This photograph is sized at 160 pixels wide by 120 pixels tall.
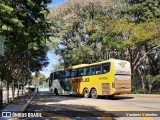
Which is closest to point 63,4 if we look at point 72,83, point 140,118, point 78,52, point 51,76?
point 78,52

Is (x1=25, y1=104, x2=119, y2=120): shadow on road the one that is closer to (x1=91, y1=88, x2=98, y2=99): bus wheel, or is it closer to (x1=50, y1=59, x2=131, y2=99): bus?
(x1=50, y1=59, x2=131, y2=99): bus

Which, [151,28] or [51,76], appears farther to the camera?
[51,76]

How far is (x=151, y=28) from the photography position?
34.1 meters

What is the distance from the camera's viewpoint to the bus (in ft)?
86.2

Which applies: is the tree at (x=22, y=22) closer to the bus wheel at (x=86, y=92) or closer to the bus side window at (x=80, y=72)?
the bus wheel at (x=86, y=92)

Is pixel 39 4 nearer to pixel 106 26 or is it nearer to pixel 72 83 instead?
pixel 72 83

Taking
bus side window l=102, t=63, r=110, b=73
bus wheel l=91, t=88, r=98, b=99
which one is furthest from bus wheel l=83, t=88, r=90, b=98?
bus side window l=102, t=63, r=110, b=73

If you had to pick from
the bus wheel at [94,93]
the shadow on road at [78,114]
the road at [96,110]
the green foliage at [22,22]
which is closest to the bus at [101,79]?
the bus wheel at [94,93]

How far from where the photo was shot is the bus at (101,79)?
86.2 ft

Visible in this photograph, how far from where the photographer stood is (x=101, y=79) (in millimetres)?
27812

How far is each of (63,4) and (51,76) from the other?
34.1 ft

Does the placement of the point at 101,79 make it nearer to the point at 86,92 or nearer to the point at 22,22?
the point at 86,92

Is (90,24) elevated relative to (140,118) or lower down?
elevated

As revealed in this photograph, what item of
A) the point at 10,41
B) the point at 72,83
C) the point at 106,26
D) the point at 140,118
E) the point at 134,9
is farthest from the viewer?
the point at 134,9
